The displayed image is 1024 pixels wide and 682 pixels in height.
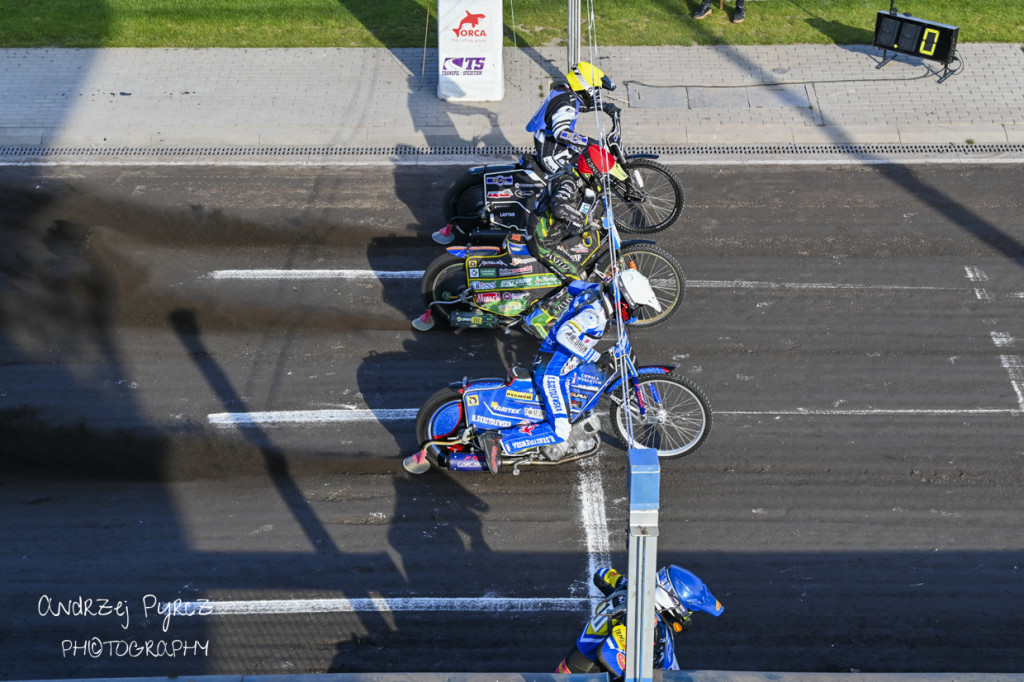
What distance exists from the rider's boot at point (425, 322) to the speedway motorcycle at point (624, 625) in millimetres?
4606

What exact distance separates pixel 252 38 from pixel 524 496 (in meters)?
10.7

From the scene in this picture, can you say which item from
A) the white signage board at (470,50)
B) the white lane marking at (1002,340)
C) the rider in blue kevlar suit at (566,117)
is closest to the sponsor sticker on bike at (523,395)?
the rider in blue kevlar suit at (566,117)

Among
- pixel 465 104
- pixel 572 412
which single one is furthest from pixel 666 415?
pixel 465 104

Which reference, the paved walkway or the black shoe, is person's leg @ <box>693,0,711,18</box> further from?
the black shoe

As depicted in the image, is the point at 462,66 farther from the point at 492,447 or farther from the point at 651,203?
the point at 492,447

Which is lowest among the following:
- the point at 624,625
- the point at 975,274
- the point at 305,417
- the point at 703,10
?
the point at 305,417

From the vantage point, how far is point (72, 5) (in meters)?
17.0

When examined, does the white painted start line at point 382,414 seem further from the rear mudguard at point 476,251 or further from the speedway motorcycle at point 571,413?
the rear mudguard at point 476,251

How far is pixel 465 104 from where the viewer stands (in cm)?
1480

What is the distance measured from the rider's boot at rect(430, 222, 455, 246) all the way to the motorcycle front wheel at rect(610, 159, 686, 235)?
201cm

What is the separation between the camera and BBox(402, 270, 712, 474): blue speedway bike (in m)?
8.73

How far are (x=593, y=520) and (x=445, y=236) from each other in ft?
15.1

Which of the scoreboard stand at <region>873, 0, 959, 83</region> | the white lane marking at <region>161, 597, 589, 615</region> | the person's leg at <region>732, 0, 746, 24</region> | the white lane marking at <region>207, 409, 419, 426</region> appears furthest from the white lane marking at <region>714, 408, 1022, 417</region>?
the person's leg at <region>732, 0, 746, 24</region>

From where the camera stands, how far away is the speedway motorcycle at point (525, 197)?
11281 millimetres
